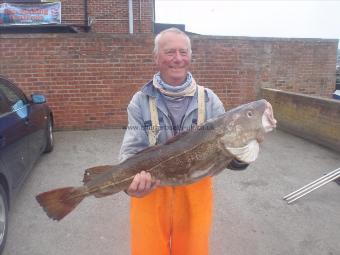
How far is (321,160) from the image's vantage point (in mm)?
6469

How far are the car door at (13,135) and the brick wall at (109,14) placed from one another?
866 centimetres

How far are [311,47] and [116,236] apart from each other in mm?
8239

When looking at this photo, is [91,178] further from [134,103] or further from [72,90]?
[72,90]

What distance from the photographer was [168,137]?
2.22m

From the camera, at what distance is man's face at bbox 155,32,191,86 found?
2.13 metres

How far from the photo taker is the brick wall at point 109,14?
13031 millimetres

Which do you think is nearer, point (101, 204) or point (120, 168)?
point (120, 168)

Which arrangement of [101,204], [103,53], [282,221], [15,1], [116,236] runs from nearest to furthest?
1. [116,236]
2. [282,221]
3. [101,204]
4. [103,53]
5. [15,1]

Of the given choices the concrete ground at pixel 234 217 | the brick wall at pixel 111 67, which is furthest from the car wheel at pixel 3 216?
the brick wall at pixel 111 67

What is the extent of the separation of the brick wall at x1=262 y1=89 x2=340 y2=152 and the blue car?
536cm

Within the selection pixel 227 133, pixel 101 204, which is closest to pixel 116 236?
pixel 101 204

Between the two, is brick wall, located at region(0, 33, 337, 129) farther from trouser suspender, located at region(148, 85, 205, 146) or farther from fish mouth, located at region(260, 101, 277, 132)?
fish mouth, located at region(260, 101, 277, 132)

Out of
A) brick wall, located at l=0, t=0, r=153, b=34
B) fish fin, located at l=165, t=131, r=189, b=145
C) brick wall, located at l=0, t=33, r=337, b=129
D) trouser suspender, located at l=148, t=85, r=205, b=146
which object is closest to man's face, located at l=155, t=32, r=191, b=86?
trouser suspender, located at l=148, t=85, r=205, b=146

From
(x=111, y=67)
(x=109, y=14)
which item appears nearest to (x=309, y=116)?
(x=111, y=67)
